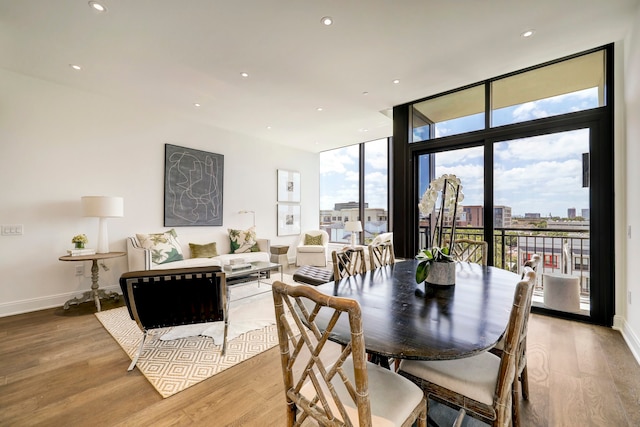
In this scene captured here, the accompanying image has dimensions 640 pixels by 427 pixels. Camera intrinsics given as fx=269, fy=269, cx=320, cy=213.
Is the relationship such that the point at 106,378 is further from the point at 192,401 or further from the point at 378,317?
the point at 378,317

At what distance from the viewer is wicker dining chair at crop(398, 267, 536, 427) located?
3.40 feet

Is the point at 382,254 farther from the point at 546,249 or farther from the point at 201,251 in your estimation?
the point at 201,251

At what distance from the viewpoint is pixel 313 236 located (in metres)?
6.32

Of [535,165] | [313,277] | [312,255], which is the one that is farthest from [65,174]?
[535,165]

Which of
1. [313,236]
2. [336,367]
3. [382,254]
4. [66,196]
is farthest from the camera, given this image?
[313,236]

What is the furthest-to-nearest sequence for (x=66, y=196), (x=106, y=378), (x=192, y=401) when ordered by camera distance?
(x=66, y=196) → (x=106, y=378) → (x=192, y=401)

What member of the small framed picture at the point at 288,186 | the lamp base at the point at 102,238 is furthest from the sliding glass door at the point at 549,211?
the lamp base at the point at 102,238

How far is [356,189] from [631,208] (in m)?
4.90

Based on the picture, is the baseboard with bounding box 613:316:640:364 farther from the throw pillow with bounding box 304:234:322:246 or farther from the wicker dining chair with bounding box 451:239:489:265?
the throw pillow with bounding box 304:234:322:246

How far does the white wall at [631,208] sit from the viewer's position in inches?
91.3

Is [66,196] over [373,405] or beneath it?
over

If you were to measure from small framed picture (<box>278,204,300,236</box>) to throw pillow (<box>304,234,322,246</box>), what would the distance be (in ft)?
1.60

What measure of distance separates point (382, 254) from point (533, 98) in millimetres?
2722

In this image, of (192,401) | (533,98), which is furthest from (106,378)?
(533,98)
